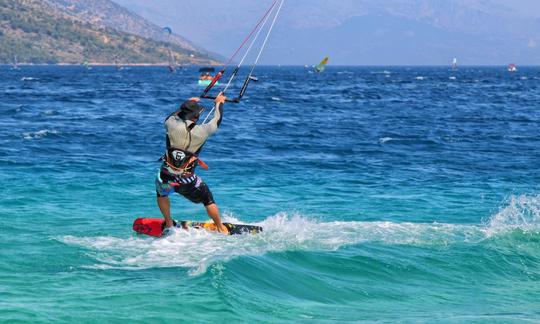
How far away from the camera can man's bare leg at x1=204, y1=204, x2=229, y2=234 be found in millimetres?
13086

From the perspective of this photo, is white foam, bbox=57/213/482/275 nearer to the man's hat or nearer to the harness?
the harness

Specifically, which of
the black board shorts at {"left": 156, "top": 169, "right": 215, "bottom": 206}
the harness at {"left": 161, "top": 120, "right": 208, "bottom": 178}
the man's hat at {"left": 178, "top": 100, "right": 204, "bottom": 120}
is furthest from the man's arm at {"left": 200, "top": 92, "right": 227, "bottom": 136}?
the black board shorts at {"left": 156, "top": 169, "right": 215, "bottom": 206}

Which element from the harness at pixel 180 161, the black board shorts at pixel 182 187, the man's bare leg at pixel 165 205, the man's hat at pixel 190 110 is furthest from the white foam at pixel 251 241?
the man's hat at pixel 190 110

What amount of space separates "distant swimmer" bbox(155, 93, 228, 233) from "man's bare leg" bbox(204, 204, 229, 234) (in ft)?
0.57

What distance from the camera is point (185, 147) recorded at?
40.9 feet

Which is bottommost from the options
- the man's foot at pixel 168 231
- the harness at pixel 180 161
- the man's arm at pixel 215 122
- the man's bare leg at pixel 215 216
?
the man's foot at pixel 168 231

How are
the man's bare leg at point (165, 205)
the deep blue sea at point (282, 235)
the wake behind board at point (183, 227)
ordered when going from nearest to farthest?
1. the deep blue sea at point (282, 235)
2. the man's bare leg at point (165, 205)
3. the wake behind board at point (183, 227)

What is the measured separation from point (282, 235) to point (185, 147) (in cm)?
246

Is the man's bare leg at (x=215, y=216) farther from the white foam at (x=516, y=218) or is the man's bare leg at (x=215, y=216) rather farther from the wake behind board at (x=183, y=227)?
the white foam at (x=516, y=218)

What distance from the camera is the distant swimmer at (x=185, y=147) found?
486 inches

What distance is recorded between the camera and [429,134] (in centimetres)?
3581

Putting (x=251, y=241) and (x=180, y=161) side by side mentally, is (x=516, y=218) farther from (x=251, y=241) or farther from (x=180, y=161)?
(x=180, y=161)

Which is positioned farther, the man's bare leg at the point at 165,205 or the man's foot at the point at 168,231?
the man's foot at the point at 168,231

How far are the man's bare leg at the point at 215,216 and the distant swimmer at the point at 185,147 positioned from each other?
6.9 inches
